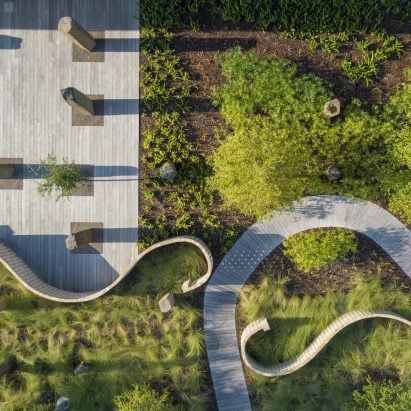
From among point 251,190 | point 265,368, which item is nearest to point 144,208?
point 251,190

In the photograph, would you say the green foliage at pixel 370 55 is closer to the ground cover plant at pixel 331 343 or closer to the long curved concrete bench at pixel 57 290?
the ground cover plant at pixel 331 343

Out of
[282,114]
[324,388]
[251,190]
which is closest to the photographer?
[251,190]

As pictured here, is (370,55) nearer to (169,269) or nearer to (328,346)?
(169,269)

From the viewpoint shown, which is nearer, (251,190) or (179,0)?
(251,190)

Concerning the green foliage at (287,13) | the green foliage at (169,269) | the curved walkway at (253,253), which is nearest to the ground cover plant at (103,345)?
the green foliage at (169,269)

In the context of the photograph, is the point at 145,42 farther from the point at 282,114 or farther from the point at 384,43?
the point at 384,43

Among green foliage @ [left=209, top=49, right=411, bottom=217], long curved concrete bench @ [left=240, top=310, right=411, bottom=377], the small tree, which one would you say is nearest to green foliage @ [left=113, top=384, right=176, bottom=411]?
long curved concrete bench @ [left=240, top=310, right=411, bottom=377]
